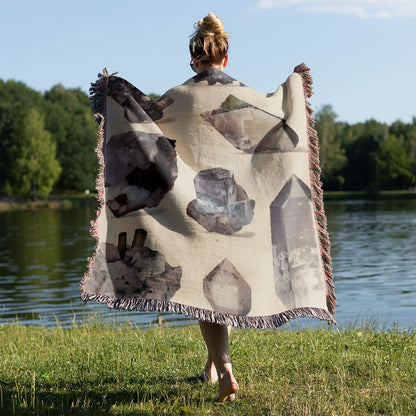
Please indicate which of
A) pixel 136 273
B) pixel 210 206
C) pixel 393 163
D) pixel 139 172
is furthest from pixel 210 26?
pixel 393 163

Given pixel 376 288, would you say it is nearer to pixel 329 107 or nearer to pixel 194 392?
pixel 194 392

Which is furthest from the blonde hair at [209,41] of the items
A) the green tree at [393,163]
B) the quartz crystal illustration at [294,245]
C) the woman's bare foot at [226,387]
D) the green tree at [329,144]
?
the green tree at [393,163]

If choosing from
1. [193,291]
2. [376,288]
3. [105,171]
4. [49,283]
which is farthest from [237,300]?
[49,283]

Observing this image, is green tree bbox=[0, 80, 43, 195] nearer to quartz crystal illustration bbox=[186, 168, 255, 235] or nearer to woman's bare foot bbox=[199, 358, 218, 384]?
woman's bare foot bbox=[199, 358, 218, 384]

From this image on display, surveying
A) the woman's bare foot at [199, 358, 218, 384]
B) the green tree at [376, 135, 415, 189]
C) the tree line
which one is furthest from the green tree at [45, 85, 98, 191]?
the woman's bare foot at [199, 358, 218, 384]

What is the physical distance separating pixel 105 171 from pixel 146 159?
0.94 feet

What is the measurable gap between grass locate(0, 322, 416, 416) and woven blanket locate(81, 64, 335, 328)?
1.51 ft

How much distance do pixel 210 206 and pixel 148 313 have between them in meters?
8.06

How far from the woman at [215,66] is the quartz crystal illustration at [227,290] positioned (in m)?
0.13

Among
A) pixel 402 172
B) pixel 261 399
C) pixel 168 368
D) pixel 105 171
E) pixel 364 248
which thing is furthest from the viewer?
pixel 402 172

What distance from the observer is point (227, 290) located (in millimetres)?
3697

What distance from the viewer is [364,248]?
76.7 ft

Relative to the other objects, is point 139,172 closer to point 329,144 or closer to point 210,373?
point 210,373

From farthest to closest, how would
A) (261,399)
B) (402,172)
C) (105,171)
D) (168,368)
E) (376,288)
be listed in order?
(402,172) → (376,288) → (168,368) → (105,171) → (261,399)
